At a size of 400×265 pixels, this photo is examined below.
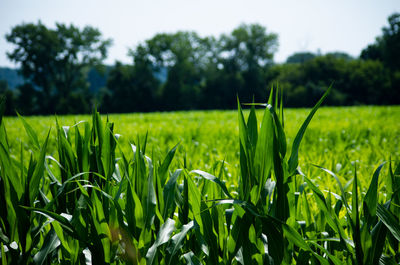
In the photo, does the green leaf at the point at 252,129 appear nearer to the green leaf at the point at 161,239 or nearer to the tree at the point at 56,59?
the green leaf at the point at 161,239

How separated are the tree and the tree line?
0.44 feet

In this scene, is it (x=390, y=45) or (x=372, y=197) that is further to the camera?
(x=390, y=45)

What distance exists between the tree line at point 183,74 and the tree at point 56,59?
0.13 meters

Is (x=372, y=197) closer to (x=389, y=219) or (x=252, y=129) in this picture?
(x=389, y=219)

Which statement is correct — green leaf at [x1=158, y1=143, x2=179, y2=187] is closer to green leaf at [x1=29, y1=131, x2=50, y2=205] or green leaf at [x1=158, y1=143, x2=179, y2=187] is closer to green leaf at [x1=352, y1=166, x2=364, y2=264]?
green leaf at [x1=29, y1=131, x2=50, y2=205]

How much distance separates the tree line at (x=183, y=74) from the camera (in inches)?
1446

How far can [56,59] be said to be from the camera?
4000cm

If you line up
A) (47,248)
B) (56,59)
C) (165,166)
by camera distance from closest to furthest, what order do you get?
(47,248), (165,166), (56,59)

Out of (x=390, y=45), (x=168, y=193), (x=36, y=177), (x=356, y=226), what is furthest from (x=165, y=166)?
(x=390, y=45)

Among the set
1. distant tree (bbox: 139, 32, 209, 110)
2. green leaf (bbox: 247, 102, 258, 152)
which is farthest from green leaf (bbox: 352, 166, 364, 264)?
distant tree (bbox: 139, 32, 209, 110)

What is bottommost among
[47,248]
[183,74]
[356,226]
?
[47,248]

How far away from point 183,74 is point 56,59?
61.5 ft

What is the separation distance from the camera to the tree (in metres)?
38.0

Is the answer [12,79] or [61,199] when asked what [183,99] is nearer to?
[61,199]
